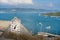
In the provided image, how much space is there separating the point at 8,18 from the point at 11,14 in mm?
56

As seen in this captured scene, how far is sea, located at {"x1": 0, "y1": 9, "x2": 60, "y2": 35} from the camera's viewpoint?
1533 mm

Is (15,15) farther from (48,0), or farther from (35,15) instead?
(48,0)

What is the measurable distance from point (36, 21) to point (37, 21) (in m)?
0.01

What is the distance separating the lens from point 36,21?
1553 millimetres

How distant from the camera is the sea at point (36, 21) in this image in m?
1.53

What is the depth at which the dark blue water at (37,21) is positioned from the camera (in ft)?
5.03

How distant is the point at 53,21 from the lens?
5.06 feet

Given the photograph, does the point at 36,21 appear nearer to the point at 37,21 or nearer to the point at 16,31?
the point at 37,21

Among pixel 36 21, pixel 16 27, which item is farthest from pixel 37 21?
pixel 16 27

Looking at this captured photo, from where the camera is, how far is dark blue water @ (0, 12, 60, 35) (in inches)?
60.3

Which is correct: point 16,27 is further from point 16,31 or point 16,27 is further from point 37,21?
point 37,21

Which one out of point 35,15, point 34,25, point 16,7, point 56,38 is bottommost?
point 56,38

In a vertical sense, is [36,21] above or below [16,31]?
above

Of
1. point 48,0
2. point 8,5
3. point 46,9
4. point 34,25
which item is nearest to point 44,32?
point 34,25
